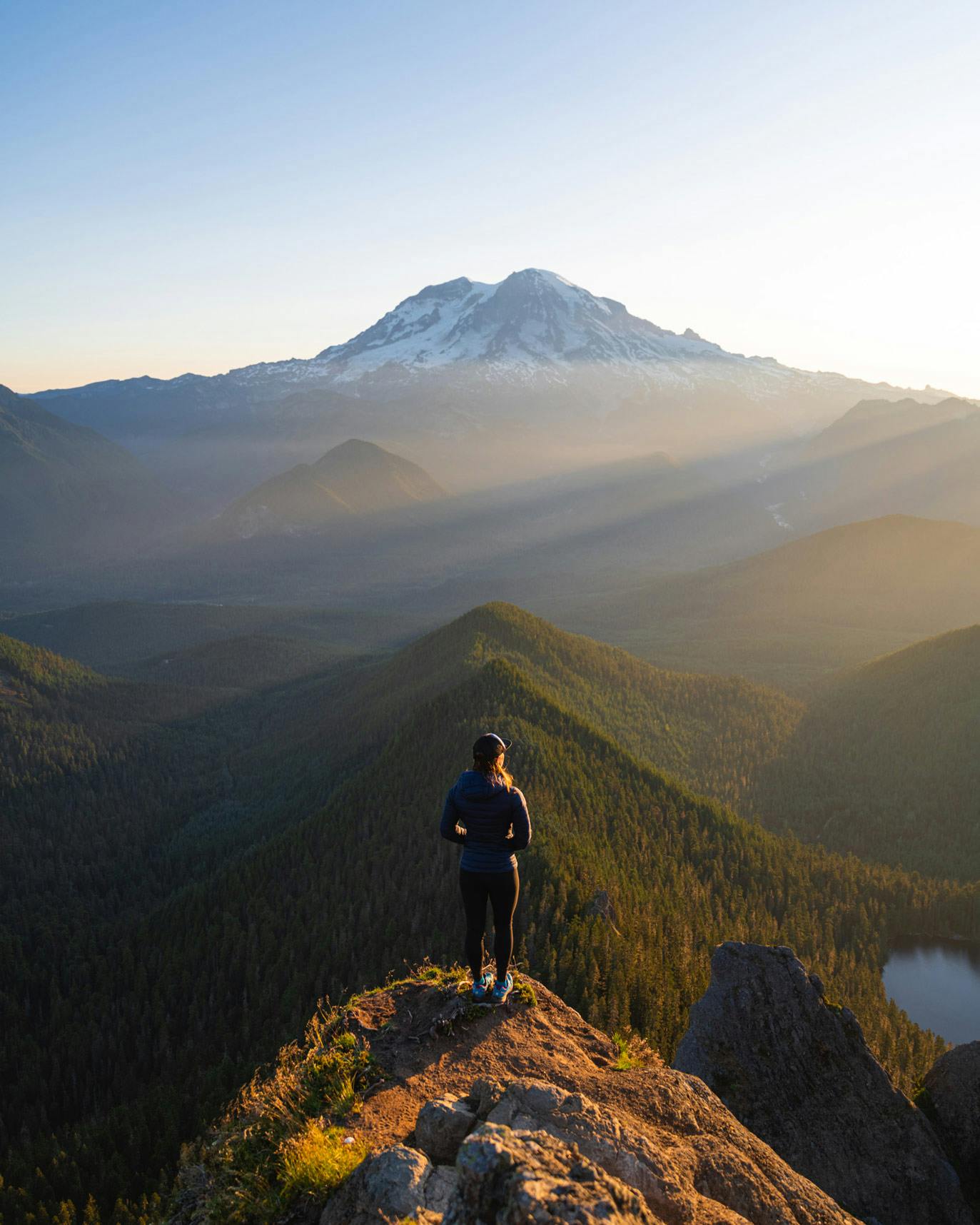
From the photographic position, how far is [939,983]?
7481 cm

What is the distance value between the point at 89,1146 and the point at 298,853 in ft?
113

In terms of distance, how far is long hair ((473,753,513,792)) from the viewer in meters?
16.9

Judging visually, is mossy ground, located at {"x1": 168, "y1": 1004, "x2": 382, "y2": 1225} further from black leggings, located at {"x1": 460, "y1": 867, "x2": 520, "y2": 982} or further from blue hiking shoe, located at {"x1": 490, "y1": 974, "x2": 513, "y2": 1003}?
black leggings, located at {"x1": 460, "y1": 867, "x2": 520, "y2": 982}

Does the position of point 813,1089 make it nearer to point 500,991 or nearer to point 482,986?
point 500,991

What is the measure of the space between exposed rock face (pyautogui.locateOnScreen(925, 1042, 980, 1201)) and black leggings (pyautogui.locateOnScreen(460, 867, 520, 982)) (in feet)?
60.3

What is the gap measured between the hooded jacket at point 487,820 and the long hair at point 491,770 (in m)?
0.08

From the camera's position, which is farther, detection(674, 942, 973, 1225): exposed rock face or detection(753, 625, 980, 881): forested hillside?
detection(753, 625, 980, 881): forested hillside

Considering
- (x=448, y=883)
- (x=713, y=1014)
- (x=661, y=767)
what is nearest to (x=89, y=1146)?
(x=448, y=883)

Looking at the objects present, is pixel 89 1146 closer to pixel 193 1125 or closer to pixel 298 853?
pixel 193 1125

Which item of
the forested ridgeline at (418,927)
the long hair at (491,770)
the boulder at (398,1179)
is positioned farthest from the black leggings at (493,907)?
the forested ridgeline at (418,927)

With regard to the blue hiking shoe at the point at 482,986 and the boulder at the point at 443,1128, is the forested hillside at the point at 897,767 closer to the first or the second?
the blue hiking shoe at the point at 482,986

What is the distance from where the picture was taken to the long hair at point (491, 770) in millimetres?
16906

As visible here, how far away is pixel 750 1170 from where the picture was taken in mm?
13695

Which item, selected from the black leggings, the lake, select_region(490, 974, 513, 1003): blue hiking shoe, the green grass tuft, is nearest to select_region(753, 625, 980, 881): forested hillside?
the lake
